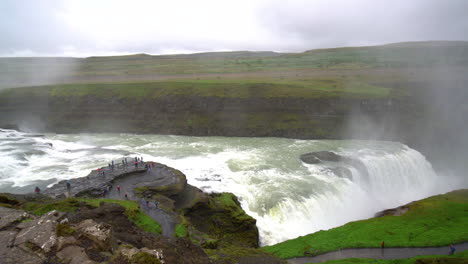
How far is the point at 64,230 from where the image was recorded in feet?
30.2

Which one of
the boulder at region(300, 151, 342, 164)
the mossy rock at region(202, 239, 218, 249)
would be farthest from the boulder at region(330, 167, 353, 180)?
the mossy rock at region(202, 239, 218, 249)

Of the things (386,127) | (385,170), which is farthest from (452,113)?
(385,170)

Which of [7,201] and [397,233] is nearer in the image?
[7,201]

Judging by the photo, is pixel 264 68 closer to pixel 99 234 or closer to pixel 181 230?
pixel 181 230

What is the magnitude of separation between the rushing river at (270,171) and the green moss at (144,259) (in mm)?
14362


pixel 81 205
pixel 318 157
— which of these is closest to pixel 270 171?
pixel 318 157

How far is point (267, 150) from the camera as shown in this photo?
41812mm

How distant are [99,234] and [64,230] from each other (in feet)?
3.53

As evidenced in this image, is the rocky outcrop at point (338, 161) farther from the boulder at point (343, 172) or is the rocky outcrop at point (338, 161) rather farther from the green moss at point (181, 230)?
the green moss at point (181, 230)

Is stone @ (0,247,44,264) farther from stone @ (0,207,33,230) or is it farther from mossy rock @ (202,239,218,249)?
mossy rock @ (202,239,218,249)

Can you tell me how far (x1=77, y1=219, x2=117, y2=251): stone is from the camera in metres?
9.29

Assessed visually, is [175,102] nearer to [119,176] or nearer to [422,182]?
[119,176]

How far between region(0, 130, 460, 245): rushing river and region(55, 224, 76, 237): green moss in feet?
50.1

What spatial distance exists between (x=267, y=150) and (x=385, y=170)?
15472 millimetres
